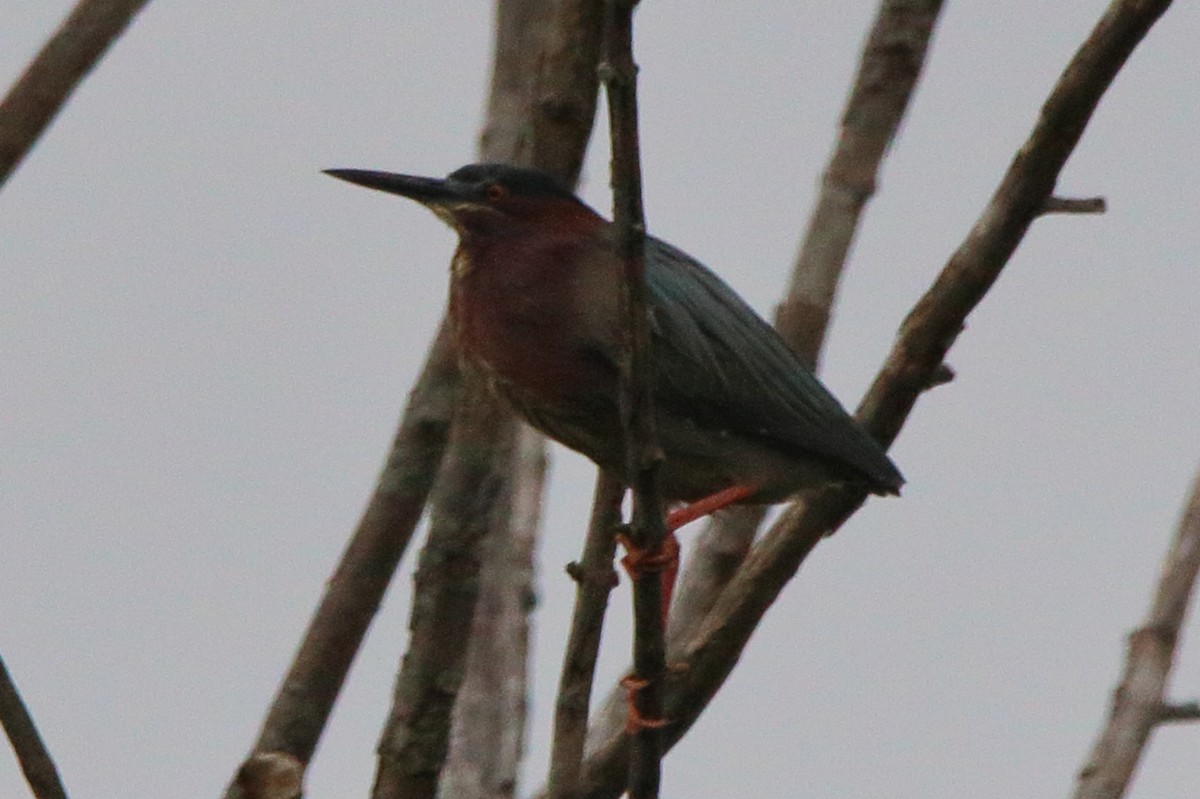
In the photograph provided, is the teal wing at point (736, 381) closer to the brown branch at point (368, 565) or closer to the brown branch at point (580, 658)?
the brown branch at point (368, 565)

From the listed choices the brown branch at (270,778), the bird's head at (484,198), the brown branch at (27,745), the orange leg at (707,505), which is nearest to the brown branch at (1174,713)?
the orange leg at (707,505)

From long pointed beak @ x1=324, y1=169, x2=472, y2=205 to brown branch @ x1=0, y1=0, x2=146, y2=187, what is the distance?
687 mm

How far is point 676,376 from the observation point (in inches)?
191

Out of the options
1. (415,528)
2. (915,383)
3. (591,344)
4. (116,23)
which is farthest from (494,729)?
(116,23)

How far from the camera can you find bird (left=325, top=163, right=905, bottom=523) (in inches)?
190

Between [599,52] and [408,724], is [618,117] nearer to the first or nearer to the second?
[599,52]

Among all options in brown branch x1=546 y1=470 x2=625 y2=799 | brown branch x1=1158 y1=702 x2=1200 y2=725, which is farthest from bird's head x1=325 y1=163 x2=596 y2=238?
brown branch x1=1158 y1=702 x2=1200 y2=725

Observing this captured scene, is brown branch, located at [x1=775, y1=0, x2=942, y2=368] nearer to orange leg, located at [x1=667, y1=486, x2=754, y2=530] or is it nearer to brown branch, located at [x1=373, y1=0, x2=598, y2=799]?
orange leg, located at [x1=667, y1=486, x2=754, y2=530]

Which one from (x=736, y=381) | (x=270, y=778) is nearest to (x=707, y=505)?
(x=736, y=381)

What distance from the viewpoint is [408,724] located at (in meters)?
3.96

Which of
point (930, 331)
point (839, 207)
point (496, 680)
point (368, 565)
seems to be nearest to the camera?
point (930, 331)

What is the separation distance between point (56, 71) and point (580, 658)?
208 cm

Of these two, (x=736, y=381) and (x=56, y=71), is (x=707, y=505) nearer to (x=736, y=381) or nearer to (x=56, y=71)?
(x=736, y=381)

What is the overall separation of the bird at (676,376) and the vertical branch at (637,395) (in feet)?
3.46
